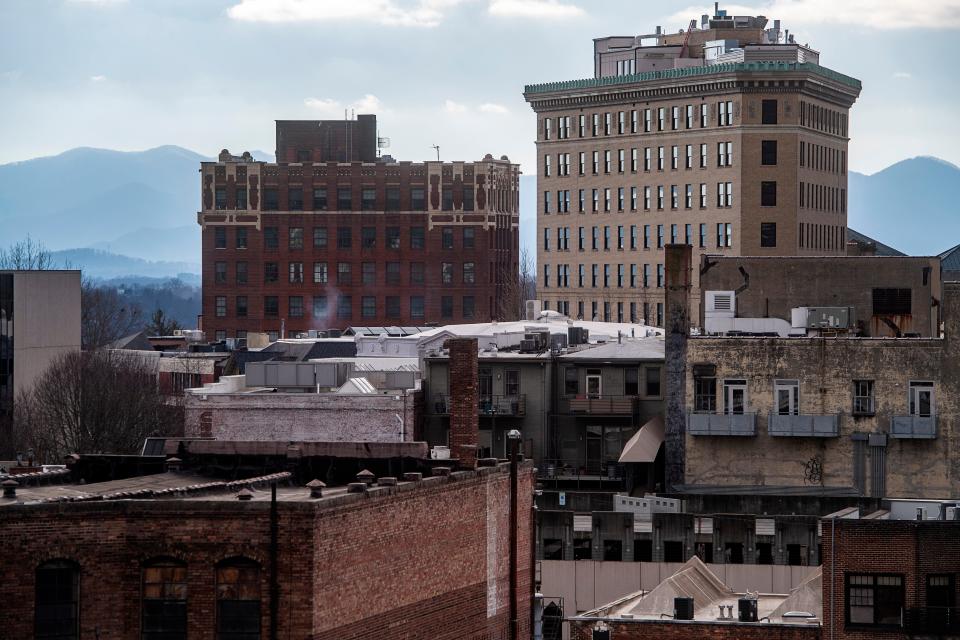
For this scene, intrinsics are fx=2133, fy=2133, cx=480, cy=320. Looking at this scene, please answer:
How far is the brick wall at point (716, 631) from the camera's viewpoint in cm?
5400

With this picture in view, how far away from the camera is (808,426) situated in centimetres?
7244

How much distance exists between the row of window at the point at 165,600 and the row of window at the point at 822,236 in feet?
483

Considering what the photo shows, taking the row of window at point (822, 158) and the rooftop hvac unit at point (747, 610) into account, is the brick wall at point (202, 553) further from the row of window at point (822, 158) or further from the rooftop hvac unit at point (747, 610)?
the row of window at point (822, 158)

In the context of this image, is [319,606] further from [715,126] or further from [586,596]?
[715,126]

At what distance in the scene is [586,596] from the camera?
67.2 m

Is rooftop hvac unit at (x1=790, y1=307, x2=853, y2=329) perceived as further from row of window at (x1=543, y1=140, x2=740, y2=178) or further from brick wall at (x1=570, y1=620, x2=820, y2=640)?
row of window at (x1=543, y1=140, x2=740, y2=178)

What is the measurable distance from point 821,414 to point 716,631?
19.5 metres

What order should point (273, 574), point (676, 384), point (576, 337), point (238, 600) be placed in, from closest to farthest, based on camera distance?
Result: point (273, 574) < point (238, 600) < point (676, 384) < point (576, 337)

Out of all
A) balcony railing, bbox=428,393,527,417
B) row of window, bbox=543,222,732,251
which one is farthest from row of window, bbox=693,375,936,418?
row of window, bbox=543,222,732,251

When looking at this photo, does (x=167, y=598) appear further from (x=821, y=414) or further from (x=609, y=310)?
(x=609, y=310)

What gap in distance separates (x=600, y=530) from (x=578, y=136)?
128494 mm

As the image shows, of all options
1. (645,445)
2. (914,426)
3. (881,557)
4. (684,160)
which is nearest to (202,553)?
(881,557)

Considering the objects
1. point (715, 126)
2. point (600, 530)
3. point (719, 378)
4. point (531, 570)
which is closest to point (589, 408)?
point (719, 378)

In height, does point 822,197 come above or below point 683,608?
above
